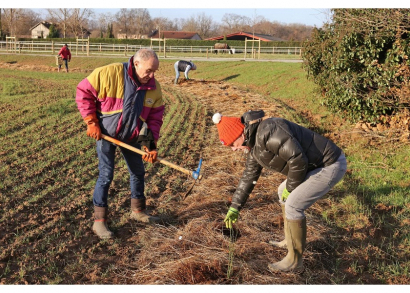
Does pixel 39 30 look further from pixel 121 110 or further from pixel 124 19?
pixel 121 110

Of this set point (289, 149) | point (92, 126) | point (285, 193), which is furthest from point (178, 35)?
point (289, 149)

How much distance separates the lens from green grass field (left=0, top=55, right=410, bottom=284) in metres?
3.58

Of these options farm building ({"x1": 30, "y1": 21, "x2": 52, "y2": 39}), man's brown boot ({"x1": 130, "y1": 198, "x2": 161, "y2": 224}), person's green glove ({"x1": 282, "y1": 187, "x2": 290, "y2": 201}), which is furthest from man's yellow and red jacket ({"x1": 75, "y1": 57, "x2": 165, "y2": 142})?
farm building ({"x1": 30, "y1": 21, "x2": 52, "y2": 39})

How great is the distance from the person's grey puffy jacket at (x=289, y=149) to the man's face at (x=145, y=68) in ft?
4.20

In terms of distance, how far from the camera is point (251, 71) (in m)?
21.7

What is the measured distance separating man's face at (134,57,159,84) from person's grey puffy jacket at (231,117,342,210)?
1279mm

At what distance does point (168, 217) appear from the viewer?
483 centimetres

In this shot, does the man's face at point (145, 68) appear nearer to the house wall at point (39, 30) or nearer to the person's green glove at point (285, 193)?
the person's green glove at point (285, 193)

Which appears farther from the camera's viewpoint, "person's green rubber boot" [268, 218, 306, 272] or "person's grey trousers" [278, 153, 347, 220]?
"person's green rubber boot" [268, 218, 306, 272]

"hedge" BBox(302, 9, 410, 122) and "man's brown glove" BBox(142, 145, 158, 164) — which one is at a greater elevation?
"hedge" BBox(302, 9, 410, 122)

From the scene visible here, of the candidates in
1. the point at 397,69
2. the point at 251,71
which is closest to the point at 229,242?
the point at 397,69

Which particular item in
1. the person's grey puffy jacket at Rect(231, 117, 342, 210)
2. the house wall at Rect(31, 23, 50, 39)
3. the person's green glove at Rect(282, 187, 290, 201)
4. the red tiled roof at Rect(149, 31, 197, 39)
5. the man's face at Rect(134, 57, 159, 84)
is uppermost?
the house wall at Rect(31, 23, 50, 39)

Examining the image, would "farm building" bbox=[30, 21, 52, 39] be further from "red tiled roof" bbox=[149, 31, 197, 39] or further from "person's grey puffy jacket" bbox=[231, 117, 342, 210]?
"person's grey puffy jacket" bbox=[231, 117, 342, 210]
